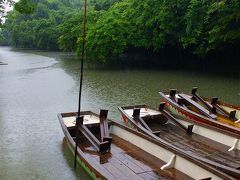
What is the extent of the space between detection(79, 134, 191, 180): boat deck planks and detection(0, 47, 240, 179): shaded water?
618 millimetres

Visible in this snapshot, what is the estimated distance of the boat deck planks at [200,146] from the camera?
25.1ft

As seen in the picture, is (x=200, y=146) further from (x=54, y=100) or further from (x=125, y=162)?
(x=54, y=100)

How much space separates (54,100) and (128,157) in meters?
8.75

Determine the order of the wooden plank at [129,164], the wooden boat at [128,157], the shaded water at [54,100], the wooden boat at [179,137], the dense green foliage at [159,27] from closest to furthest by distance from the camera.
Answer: the wooden boat at [128,157]
the wooden plank at [129,164]
the wooden boat at [179,137]
the shaded water at [54,100]
the dense green foliage at [159,27]

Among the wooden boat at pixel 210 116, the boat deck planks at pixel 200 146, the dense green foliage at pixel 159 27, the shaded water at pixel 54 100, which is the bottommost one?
the shaded water at pixel 54 100

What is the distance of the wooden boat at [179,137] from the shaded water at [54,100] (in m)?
1.96

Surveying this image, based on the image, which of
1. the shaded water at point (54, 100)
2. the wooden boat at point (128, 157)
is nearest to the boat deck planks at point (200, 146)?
the wooden boat at point (128, 157)

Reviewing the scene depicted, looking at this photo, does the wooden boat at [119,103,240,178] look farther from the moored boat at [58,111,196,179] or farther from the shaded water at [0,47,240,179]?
the shaded water at [0,47,240,179]

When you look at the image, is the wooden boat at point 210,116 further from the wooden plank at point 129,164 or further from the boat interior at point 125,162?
the wooden plank at point 129,164

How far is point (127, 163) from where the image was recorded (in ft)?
25.1

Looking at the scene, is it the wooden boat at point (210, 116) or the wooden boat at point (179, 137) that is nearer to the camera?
the wooden boat at point (179, 137)

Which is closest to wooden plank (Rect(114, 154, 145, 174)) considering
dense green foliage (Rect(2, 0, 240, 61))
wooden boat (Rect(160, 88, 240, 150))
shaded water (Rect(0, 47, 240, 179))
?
shaded water (Rect(0, 47, 240, 179))

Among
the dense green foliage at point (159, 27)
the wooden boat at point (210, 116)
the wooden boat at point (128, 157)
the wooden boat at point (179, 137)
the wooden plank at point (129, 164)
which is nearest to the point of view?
the wooden boat at point (128, 157)

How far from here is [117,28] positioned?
1009 inches
